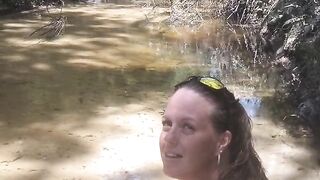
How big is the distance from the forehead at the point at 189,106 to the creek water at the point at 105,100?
2552 mm

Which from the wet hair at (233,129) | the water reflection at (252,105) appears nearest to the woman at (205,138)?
the wet hair at (233,129)

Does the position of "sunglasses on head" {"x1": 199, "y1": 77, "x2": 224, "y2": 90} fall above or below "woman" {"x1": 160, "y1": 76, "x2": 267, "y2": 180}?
above

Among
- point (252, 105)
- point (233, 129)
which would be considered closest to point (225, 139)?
point (233, 129)

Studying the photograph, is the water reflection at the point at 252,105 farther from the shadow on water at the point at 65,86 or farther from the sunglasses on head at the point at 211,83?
the sunglasses on head at the point at 211,83

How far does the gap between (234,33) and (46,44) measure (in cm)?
322

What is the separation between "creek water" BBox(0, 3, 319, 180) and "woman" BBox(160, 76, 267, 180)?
2545 mm

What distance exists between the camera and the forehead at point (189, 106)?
1125mm

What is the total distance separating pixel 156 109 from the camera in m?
4.91

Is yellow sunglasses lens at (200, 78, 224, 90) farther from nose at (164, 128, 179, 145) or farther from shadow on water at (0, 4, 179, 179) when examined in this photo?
shadow on water at (0, 4, 179, 179)

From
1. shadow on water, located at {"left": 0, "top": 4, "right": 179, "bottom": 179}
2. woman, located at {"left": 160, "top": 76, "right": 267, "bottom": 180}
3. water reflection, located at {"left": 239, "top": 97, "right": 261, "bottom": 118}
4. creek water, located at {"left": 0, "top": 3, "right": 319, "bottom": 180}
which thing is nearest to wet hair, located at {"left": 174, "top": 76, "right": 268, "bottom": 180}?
woman, located at {"left": 160, "top": 76, "right": 267, "bottom": 180}

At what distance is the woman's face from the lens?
1.12 metres

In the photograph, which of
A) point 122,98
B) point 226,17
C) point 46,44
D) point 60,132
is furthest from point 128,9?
point 60,132

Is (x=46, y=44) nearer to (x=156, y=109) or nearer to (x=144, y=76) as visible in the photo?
(x=144, y=76)

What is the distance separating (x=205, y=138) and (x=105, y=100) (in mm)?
4059
